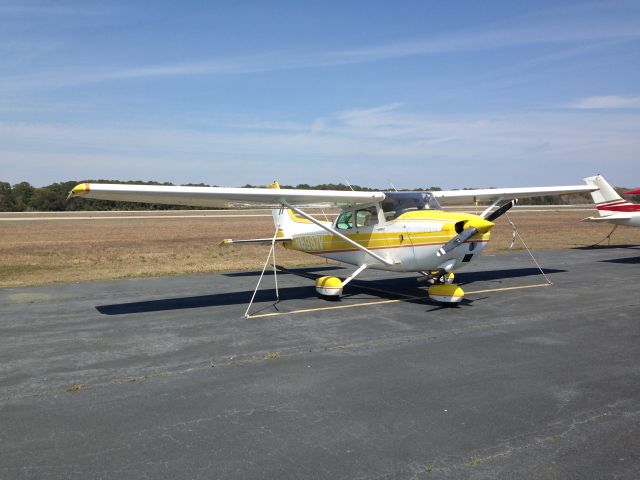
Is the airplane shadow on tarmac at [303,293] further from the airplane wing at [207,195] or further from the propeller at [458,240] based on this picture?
the airplane wing at [207,195]

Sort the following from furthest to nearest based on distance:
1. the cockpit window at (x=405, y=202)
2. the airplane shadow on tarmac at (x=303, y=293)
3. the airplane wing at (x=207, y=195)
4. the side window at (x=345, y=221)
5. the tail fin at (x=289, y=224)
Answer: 1. the tail fin at (x=289, y=224)
2. the side window at (x=345, y=221)
3. the cockpit window at (x=405, y=202)
4. the airplane shadow on tarmac at (x=303, y=293)
5. the airplane wing at (x=207, y=195)

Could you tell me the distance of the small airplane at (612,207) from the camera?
2145cm

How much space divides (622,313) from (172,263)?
48.6 feet

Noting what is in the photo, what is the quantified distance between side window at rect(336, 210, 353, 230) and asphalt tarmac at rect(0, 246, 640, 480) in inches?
93.6

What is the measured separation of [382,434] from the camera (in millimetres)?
4719

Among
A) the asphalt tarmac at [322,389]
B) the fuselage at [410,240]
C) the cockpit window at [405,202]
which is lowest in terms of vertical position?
the asphalt tarmac at [322,389]

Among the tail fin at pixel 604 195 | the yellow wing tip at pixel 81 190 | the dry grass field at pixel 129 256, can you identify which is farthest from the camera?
the tail fin at pixel 604 195

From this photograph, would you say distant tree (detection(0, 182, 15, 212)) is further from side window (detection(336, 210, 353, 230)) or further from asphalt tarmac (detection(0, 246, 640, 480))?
side window (detection(336, 210, 353, 230))

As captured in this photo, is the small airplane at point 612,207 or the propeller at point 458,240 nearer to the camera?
the propeller at point 458,240

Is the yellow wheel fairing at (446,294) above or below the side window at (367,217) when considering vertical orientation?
below

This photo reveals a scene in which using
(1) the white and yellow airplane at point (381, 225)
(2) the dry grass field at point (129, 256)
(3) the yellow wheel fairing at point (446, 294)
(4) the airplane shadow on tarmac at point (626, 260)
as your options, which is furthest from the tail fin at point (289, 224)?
(4) the airplane shadow on tarmac at point (626, 260)

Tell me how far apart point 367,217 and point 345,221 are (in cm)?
80

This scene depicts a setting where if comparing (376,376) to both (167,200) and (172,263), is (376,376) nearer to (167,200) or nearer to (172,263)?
(167,200)

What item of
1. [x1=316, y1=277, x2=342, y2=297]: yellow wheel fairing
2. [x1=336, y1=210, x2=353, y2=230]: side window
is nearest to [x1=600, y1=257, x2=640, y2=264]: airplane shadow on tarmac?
[x1=336, y1=210, x2=353, y2=230]: side window
